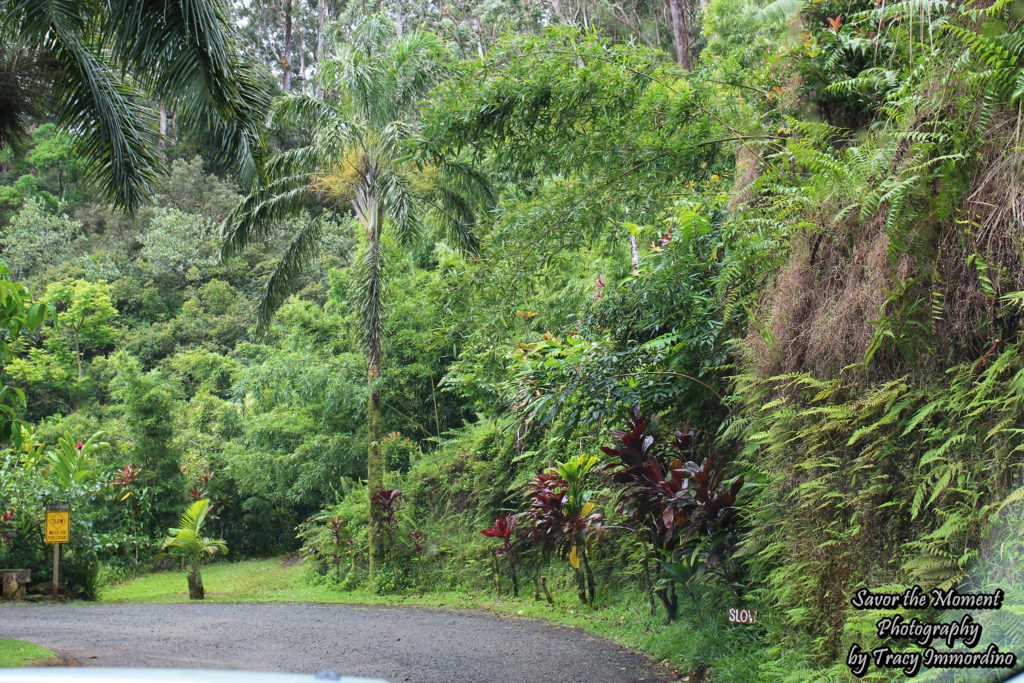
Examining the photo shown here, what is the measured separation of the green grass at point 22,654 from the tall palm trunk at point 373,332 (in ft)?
21.6

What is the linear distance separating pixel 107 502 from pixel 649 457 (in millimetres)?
14694

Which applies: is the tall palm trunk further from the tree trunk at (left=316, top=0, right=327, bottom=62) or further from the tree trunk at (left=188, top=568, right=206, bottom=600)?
the tree trunk at (left=316, top=0, right=327, bottom=62)

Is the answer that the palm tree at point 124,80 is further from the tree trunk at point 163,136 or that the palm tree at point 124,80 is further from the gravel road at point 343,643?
the gravel road at point 343,643

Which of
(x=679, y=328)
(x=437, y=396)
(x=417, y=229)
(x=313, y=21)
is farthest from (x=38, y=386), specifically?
(x=679, y=328)

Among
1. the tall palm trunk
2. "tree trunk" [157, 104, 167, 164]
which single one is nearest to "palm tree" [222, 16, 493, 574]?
the tall palm trunk

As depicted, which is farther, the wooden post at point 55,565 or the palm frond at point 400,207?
the palm frond at point 400,207

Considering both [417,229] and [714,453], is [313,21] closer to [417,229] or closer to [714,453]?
[417,229]

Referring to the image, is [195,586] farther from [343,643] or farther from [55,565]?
[343,643]

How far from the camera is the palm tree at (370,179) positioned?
12.5 metres

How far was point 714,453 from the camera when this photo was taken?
6746mm

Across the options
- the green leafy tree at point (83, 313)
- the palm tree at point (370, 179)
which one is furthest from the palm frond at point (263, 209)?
the green leafy tree at point (83, 313)

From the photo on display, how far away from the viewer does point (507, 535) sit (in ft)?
31.8

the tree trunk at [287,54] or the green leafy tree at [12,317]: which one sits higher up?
the tree trunk at [287,54]

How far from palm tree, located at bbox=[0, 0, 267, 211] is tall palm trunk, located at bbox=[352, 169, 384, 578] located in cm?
491
